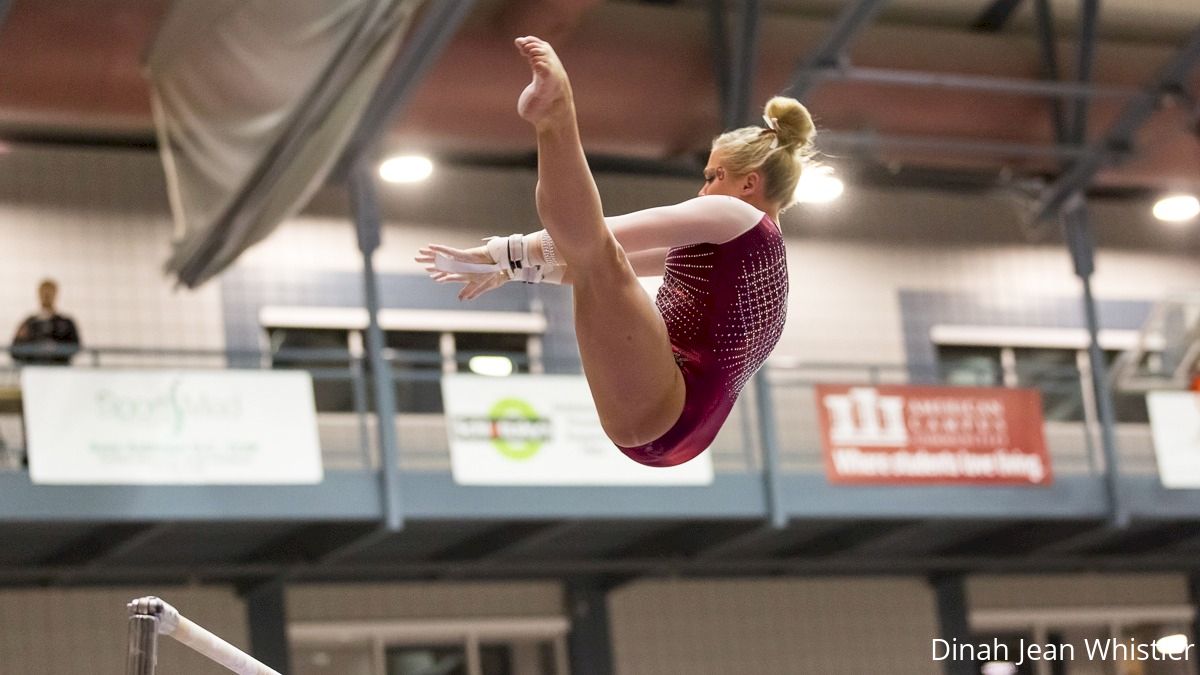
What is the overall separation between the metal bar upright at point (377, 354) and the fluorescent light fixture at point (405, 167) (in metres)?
1.43

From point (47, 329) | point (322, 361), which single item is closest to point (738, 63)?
point (322, 361)

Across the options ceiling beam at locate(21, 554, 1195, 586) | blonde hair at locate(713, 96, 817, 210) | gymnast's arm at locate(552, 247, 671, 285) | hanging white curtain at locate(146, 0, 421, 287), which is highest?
hanging white curtain at locate(146, 0, 421, 287)

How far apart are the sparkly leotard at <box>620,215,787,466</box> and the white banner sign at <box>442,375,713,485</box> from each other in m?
8.51

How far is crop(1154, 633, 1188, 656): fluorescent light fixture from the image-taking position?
17297 mm

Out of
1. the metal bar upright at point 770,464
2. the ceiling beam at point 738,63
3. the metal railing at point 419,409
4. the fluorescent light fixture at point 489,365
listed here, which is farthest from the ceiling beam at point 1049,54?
the fluorescent light fixture at point 489,365

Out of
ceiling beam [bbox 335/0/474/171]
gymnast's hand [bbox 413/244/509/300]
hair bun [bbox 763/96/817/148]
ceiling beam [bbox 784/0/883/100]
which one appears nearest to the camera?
gymnast's hand [bbox 413/244/509/300]

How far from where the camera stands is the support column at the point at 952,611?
16594 mm

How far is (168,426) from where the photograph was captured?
1182 cm

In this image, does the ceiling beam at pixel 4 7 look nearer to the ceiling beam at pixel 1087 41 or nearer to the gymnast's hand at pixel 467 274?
the gymnast's hand at pixel 467 274

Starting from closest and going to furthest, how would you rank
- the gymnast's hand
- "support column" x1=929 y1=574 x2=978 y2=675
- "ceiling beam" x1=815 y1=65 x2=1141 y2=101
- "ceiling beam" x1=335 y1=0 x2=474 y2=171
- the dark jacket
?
the gymnast's hand < "ceiling beam" x1=335 y1=0 x2=474 y2=171 < the dark jacket < "ceiling beam" x1=815 y1=65 x2=1141 y2=101 < "support column" x1=929 y1=574 x2=978 y2=675

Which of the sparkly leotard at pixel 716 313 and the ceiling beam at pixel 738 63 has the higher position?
the ceiling beam at pixel 738 63

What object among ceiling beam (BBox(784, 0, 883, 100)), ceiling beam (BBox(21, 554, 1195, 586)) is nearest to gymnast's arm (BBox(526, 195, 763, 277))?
ceiling beam (BBox(784, 0, 883, 100))

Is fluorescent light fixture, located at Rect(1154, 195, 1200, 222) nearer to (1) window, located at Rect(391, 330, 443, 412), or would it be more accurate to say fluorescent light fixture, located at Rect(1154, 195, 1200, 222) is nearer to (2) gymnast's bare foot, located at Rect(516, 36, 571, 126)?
(1) window, located at Rect(391, 330, 443, 412)

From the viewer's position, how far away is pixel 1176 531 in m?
17.0
